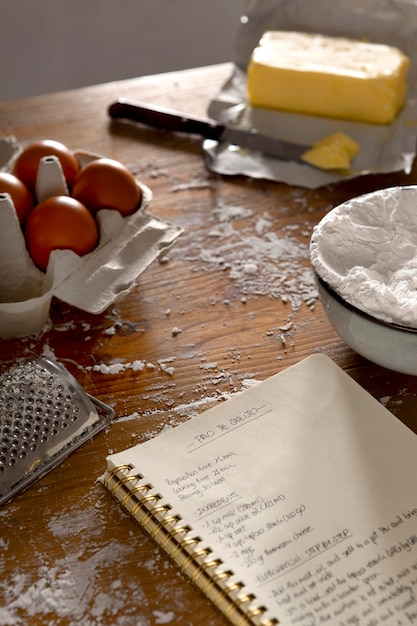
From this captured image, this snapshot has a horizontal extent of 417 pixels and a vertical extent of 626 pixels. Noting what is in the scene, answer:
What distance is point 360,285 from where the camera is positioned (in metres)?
0.90

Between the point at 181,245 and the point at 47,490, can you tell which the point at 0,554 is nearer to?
the point at 47,490

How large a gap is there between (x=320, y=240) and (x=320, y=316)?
0.51ft

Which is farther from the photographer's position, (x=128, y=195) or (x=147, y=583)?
(x=128, y=195)

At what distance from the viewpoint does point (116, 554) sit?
0.79 metres

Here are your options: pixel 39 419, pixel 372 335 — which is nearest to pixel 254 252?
pixel 372 335

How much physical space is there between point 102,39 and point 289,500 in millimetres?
2174

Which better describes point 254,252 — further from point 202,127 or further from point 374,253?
point 202,127

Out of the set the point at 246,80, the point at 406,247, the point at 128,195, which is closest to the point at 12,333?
the point at 128,195

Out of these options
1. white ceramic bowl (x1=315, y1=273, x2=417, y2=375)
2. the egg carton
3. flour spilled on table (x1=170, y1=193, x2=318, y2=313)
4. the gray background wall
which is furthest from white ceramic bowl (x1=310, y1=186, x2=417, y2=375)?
the gray background wall

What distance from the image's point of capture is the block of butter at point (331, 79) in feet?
4.77

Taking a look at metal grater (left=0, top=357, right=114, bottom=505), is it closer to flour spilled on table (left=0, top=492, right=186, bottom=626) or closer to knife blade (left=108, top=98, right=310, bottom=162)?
flour spilled on table (left=0, top=492, right=186, bottom=626)

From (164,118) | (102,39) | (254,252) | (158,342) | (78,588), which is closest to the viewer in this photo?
(78,588)

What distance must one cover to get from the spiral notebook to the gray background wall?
6.50 ft

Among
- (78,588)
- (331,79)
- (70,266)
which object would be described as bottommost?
(78,588)
